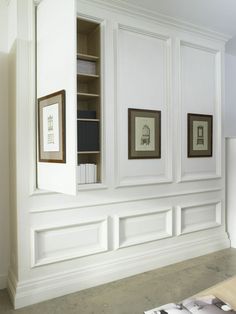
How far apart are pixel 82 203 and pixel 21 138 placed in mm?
801

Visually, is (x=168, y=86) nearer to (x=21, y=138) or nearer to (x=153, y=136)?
(x=153, y=136)

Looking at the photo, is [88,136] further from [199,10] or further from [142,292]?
[199,10]

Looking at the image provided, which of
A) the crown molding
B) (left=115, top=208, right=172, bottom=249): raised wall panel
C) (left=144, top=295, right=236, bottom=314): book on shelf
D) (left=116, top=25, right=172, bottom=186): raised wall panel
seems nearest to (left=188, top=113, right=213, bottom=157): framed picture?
(left=116, top=25, right=172, bottom=186): raised wall panel

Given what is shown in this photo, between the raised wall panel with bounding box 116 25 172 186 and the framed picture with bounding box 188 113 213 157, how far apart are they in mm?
360

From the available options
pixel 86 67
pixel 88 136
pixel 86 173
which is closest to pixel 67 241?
pixel 86 173

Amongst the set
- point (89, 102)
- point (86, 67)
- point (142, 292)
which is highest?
point (86, 67)

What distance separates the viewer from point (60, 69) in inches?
77.1

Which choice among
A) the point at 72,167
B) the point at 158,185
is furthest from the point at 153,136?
the point at 72,167

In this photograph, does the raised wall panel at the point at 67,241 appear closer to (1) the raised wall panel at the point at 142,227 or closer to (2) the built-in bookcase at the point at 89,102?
(1) the raised wall panel at the point at 142,227

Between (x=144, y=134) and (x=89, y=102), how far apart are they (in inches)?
26.3

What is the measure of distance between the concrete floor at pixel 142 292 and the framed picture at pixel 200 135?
128cm

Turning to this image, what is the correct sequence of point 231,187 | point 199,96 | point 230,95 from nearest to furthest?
1. point 199,96
2. point 231,187
3. point 230,95

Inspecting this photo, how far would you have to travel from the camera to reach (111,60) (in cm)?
284

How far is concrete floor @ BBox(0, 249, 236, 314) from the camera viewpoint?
231 cm
